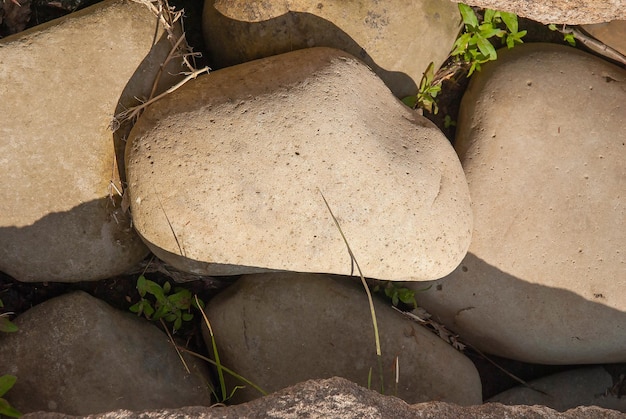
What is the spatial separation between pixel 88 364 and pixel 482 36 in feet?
7.23

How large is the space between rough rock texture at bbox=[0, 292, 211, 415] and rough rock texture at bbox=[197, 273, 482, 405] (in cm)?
24

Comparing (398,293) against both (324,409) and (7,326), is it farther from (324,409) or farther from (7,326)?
(7,326)

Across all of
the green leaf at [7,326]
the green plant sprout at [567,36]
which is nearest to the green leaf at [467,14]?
the green plant sprout at [567,36]

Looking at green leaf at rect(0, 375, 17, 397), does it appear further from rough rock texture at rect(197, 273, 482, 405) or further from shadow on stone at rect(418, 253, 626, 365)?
shadow on stone at rect(418, 253, 626, 365)

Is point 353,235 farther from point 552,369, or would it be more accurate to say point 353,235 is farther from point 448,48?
point 552,369

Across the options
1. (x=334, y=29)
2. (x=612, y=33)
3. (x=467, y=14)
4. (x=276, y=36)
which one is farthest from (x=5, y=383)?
(x=612, y=33)

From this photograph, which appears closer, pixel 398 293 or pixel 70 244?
pixel 70 244

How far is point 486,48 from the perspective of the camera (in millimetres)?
2932

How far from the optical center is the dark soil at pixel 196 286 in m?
2.76

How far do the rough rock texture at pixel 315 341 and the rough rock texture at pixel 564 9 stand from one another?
131 cm

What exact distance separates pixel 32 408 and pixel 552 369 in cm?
232

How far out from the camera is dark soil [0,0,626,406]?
2.76 m

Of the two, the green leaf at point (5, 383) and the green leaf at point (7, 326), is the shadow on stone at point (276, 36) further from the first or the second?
the green leaf at point (5, 383)

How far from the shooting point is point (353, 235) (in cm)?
234
